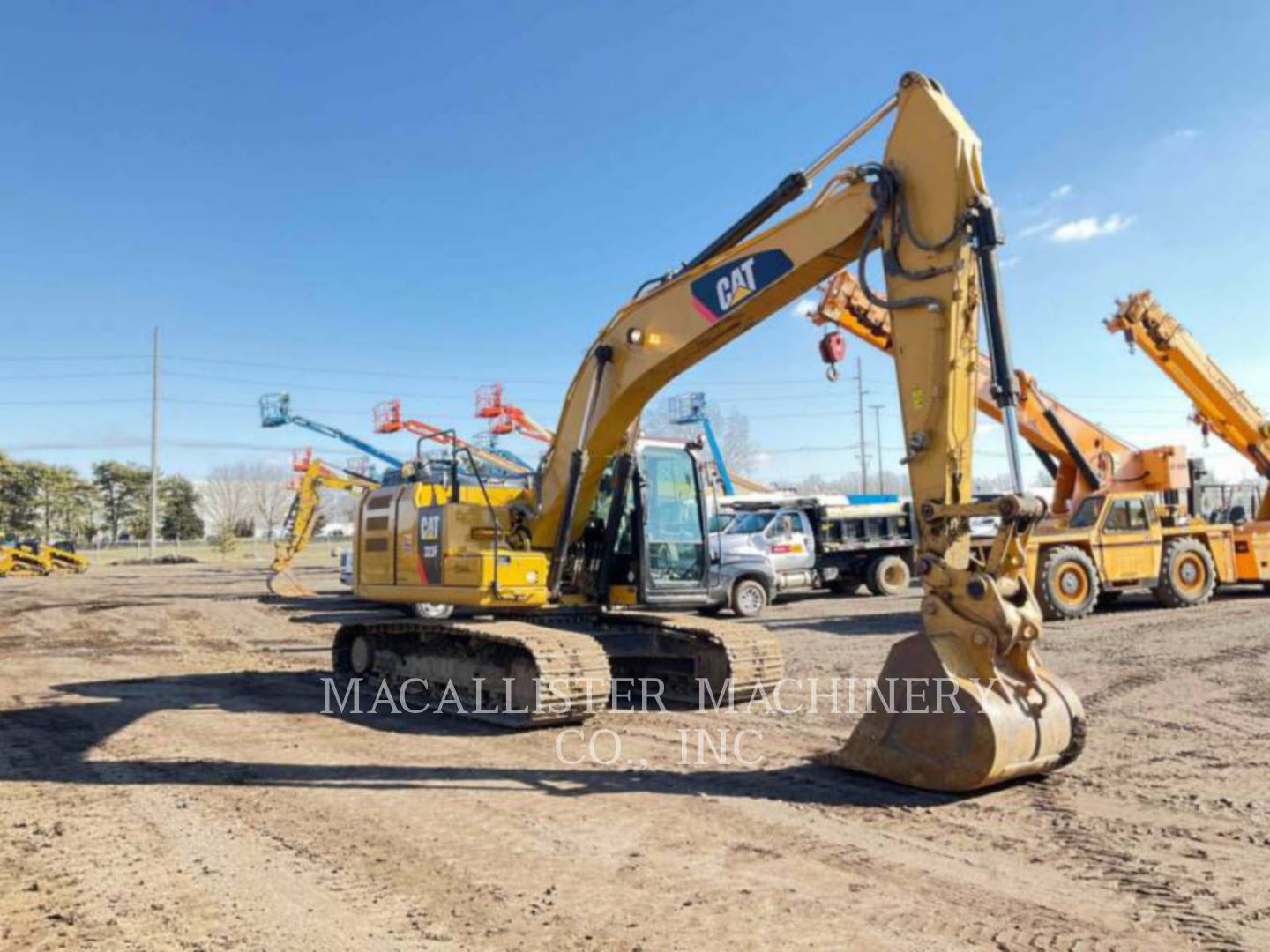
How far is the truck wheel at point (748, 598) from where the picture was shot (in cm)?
1756

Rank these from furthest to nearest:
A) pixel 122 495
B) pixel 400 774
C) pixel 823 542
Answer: pixel 122 495, pixel 823 542, pixel 400 774

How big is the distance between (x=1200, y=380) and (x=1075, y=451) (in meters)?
3.41

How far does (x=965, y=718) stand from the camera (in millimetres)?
5281

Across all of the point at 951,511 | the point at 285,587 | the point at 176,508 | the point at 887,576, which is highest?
the point at 176,508

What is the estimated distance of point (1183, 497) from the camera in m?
19.0

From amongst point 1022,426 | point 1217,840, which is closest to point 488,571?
point 1217,840

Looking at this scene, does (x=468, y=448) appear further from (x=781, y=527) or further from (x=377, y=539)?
(x=781, y=527)

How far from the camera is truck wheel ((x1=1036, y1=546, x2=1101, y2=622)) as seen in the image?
14.8 m

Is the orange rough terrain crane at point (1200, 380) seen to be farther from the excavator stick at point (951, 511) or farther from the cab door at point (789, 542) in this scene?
the excavator stick at point (951, 511)

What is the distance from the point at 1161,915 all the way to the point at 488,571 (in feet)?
18.9

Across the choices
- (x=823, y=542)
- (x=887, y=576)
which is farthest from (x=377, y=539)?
(x=887, y=576)

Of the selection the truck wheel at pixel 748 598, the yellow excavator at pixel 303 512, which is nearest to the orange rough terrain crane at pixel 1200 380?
the truck wheel at pixel 748 598

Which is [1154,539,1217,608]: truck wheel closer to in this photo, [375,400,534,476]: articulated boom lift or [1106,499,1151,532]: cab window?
[1106,499,1151,532]: cab window

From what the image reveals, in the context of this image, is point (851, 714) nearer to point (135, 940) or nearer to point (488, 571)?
point (488, 571)
